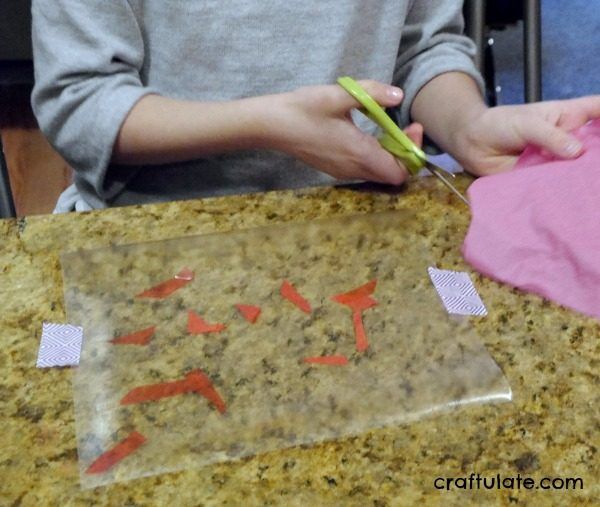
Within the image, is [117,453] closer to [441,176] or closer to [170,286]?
[170,286]

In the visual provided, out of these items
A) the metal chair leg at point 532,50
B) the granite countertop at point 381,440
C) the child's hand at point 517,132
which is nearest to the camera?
the granite countertop at point 381,440

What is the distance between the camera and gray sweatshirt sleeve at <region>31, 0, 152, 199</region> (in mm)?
675

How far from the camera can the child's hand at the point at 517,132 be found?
624mm

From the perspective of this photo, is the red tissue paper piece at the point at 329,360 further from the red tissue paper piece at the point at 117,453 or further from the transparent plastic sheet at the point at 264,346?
the red tissue paper piece at the point at 117,453

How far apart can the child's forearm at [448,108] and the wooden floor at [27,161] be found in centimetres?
107

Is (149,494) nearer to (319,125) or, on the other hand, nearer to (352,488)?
(352,488)

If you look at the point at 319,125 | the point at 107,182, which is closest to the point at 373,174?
the point at 319,125

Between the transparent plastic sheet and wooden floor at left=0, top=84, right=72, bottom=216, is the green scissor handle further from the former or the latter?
wooden floor at left=0, top=84, right=72, bottom=216

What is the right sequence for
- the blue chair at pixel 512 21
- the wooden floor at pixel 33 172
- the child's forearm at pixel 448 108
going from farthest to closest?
the wooden floor at pixel 33 172
the blue chair at pixel 512 21
the child's forearm at pixel 448 108

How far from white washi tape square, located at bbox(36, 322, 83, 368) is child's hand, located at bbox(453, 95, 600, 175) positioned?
0.39 meters

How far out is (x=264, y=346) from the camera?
1.64 ft

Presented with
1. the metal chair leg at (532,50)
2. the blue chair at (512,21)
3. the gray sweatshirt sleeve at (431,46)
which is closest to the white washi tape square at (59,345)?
the gray sweatshirt sleeve at (431,46)

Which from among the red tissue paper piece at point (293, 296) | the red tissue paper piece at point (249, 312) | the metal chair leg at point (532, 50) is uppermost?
the red tissue paper piece at point (293, 296)

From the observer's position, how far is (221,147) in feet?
2.30
